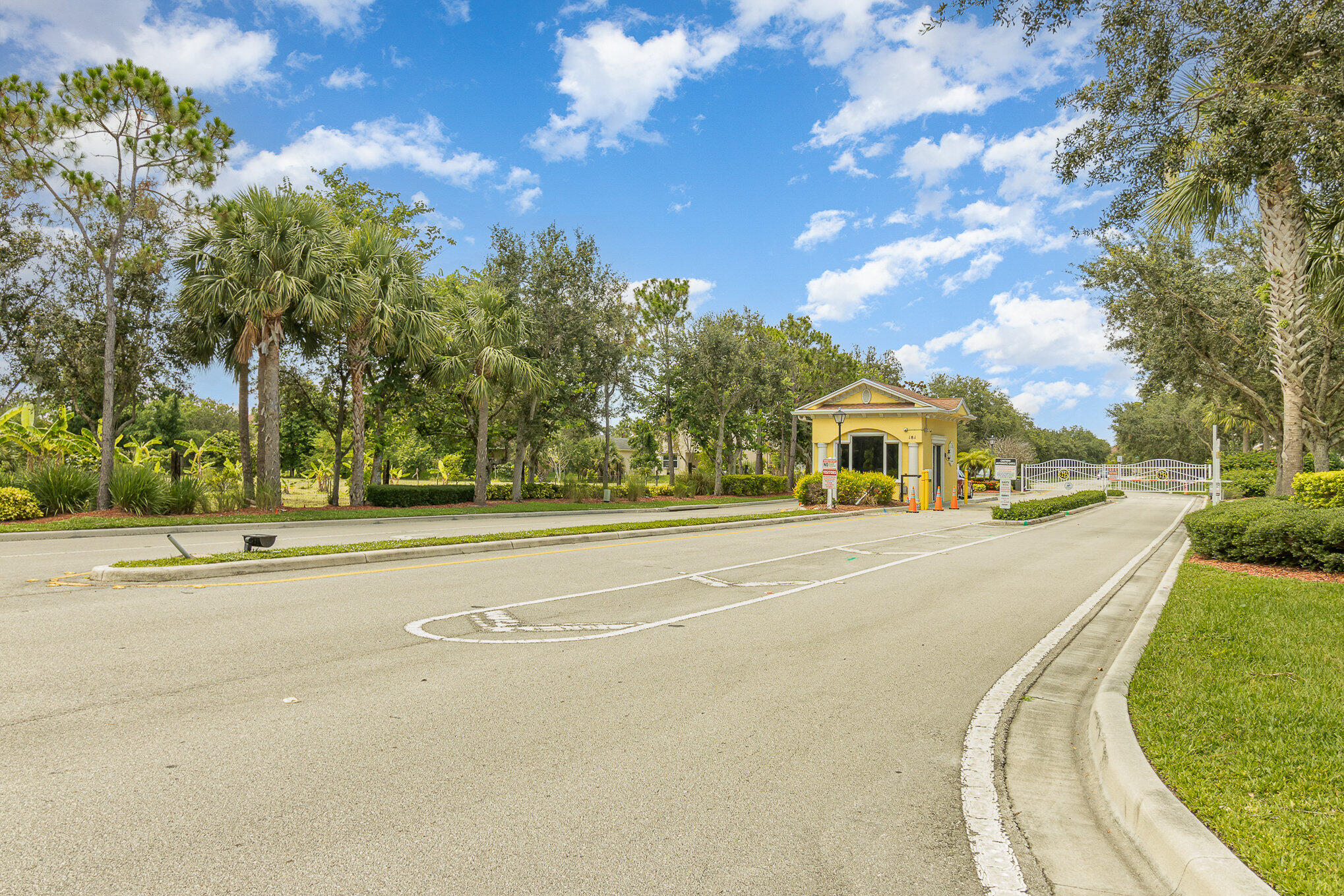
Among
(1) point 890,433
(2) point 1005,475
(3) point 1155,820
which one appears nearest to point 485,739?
(3) point 1155,820

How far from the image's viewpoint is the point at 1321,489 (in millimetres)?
14031

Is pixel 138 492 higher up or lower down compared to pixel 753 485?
higher up

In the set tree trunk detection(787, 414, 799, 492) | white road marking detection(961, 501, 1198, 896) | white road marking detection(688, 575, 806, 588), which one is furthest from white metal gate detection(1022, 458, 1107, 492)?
white road marking detection(961, 501, 1198, 896)

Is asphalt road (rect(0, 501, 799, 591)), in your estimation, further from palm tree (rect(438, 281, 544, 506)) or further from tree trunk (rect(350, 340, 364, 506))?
palm tree (rect(438, 281, 544, 506))

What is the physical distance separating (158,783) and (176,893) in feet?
3.56

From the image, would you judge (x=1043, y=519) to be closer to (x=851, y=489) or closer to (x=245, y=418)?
(x=851, y=489)

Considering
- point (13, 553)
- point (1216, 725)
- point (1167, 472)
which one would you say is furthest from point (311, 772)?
point (1167, 472)

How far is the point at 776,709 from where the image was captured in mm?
4766

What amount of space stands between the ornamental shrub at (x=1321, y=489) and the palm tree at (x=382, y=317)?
24251 millimetres

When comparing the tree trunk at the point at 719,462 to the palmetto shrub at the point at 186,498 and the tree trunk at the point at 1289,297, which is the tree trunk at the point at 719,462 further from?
the tree trunk at the point at 1289,297

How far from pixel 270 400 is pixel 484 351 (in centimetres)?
757

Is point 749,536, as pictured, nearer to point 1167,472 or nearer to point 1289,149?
point 1289,149

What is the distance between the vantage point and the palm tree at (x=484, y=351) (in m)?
27.0

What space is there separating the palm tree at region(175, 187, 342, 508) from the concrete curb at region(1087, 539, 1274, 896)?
71.4ft
